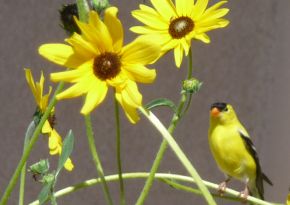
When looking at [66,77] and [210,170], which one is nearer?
[66,77]

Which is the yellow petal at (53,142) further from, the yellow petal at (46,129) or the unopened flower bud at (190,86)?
the unopened flower bud at (190,86)

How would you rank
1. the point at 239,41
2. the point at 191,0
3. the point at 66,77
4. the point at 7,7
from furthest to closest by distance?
the point at 239,41 → the point at 7,7 → the point at 191,0 → the point at 66,77

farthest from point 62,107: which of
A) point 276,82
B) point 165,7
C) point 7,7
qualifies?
point 165,7

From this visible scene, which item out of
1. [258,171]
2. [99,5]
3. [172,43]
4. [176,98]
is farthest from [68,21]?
[176,98]

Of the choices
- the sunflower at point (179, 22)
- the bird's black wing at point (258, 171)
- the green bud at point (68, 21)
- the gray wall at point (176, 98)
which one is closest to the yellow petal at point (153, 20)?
the sunflower at point (179, 22)

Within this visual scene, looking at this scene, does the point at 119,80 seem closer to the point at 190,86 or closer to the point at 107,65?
the point at 107,65

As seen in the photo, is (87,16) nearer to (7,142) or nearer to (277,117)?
(7,142)
